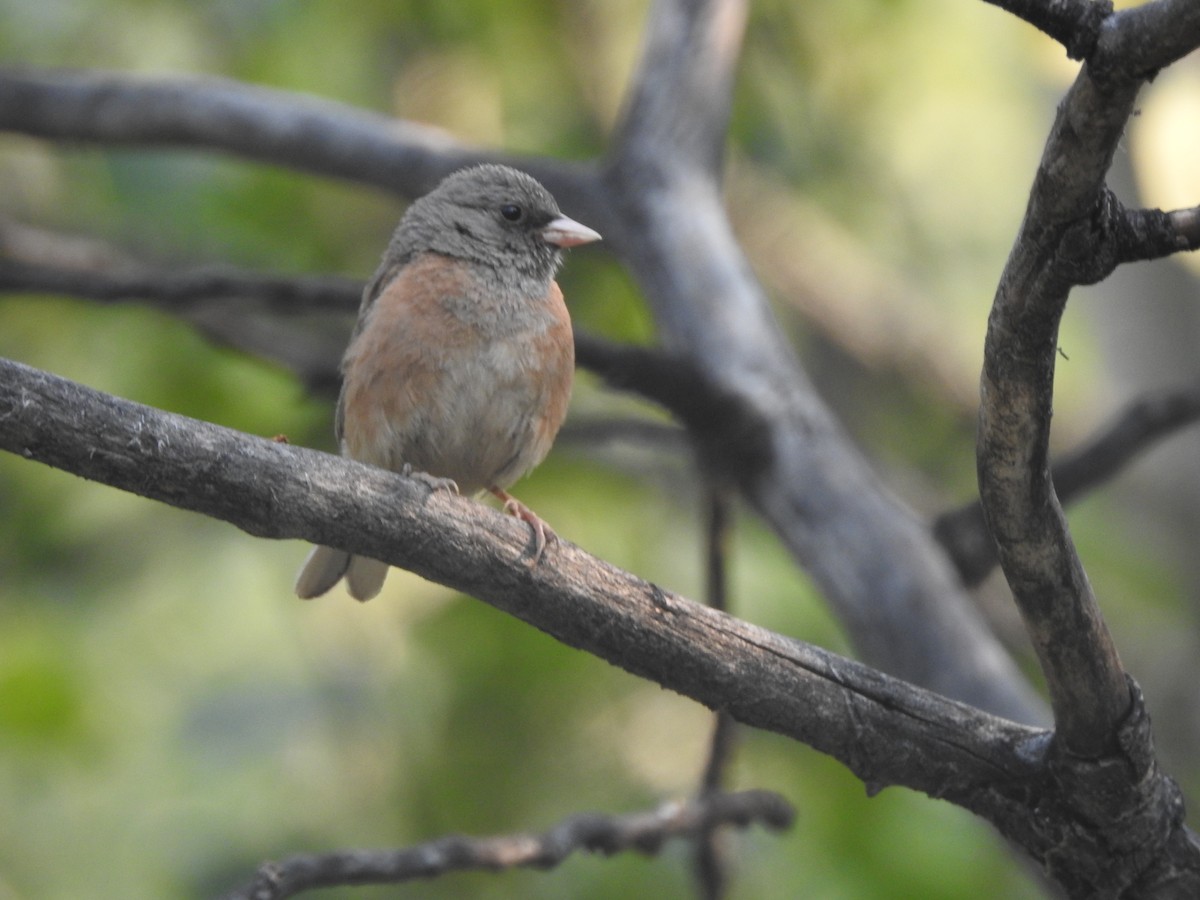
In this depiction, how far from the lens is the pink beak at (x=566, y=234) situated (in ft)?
14.0

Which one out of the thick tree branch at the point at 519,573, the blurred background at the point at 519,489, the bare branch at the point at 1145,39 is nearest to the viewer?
the bare branch at the point at 1145,39

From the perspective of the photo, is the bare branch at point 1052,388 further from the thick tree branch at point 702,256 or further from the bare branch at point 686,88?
the bare branch at point 686,88

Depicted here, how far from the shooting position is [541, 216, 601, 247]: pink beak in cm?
428

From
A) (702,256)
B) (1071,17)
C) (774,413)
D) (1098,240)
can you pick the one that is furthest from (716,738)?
(1071,17)

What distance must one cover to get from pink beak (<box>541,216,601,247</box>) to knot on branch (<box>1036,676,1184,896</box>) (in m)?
2.27

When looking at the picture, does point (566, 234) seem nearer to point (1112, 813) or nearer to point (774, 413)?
point (774, 413)

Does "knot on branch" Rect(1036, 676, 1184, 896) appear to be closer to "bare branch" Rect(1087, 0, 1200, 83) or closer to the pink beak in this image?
"bare branch" Rect(1087, 0, 1200, 83)

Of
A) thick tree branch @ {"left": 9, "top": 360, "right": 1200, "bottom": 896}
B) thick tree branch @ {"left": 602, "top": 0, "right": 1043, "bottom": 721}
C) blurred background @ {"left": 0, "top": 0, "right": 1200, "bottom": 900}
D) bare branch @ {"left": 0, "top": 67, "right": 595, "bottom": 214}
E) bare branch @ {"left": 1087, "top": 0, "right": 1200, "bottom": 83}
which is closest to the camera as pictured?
bare branch @ {"left": 1087, "top": 0, "right": 1200, "bottom": 83}

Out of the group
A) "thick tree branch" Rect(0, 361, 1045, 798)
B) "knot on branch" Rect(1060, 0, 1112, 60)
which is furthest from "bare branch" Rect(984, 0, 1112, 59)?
"thick tree branch" Rect(0, 361, 1045, 798)

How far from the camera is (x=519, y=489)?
217 inches

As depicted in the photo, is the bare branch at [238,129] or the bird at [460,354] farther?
the bare branch at [238,129]

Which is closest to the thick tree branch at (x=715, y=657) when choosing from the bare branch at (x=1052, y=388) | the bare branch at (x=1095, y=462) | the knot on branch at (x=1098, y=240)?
the bare branch at (x=1052, y=388)

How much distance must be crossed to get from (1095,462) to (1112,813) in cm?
185

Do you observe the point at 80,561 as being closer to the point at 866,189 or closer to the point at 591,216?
the point at 591,216
